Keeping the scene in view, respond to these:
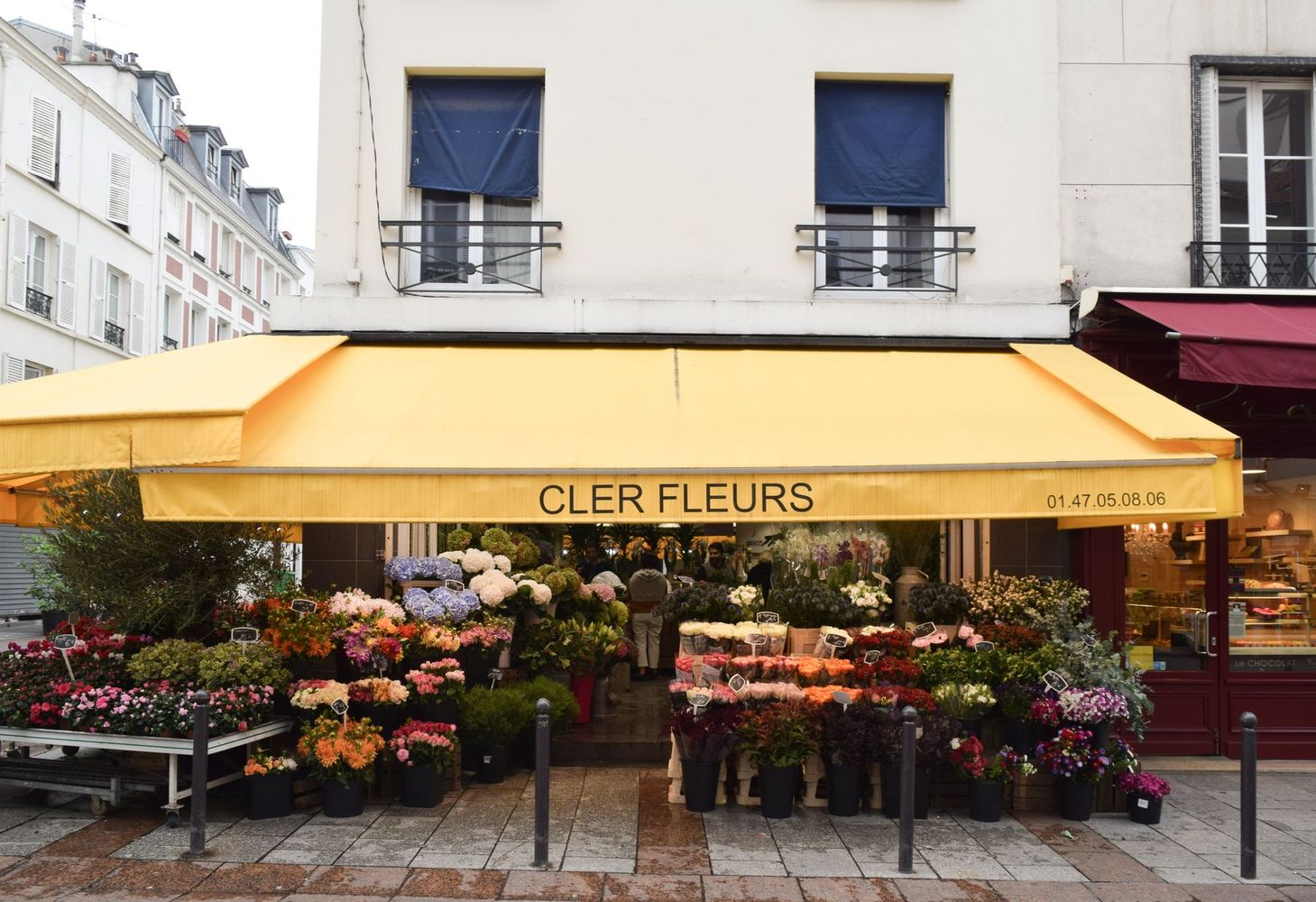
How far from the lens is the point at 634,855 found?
6512 mm

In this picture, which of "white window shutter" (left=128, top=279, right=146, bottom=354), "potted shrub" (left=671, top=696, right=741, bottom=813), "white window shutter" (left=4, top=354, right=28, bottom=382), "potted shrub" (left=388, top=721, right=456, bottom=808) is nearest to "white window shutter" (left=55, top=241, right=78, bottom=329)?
"white window shutter" (left=4, top=354, right=28, bottom=382)

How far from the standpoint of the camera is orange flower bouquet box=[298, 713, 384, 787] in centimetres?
702

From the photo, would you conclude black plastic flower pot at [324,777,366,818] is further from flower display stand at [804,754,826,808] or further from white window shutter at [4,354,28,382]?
white window shutter at [4,354,28,382]

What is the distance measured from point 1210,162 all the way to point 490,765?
832 cm

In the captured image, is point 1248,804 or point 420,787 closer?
point 1248,804

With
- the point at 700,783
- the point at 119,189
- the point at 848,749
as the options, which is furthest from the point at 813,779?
the point at 119,189

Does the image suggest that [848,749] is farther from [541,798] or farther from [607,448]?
[607,448]

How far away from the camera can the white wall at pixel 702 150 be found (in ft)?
30.3

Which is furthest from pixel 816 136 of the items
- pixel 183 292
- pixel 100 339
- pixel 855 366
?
pixel 183 292

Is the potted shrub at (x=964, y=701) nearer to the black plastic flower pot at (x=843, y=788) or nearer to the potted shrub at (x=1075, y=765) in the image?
the potted shrub at (x=1075, y=765)

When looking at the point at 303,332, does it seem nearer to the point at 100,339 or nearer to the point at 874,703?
the point at 874,703

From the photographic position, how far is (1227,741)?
946 centimetres

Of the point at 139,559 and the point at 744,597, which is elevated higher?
the point at 139,559

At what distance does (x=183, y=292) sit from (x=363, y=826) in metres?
28.8
